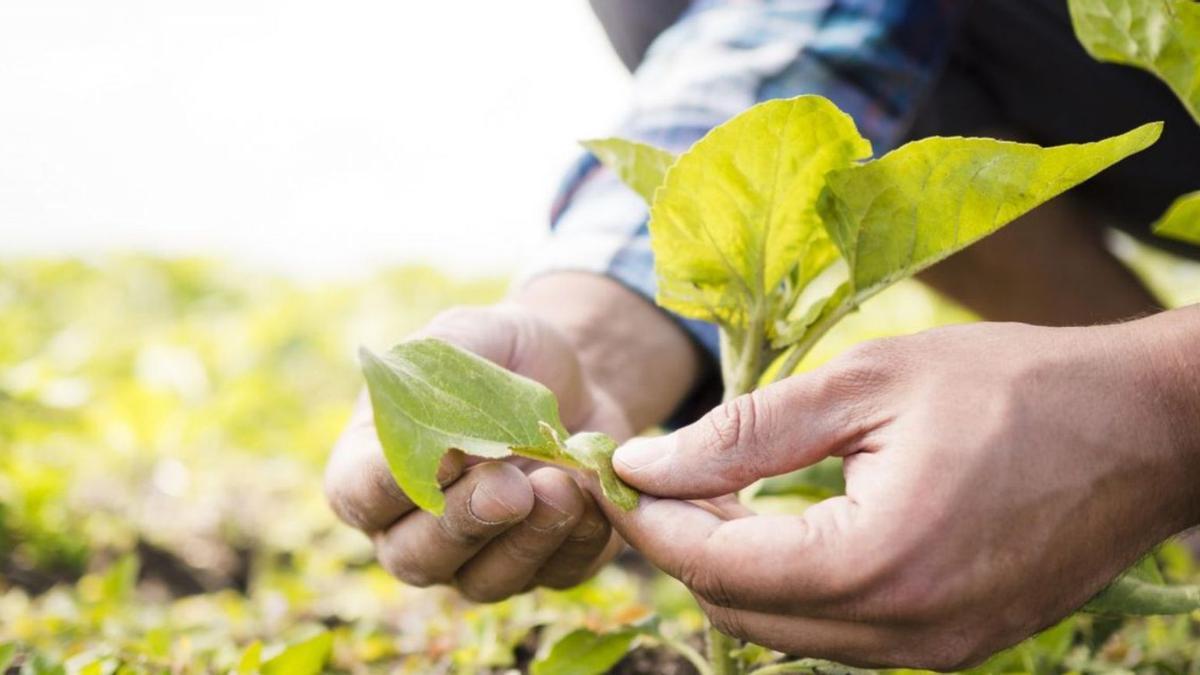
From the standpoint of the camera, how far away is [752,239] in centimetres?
97

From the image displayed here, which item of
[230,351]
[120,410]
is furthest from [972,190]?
[230,351]

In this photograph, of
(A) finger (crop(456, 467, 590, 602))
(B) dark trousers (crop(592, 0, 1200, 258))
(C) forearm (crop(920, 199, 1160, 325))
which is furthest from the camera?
(C) forearm (crop(920, 199, 1160, 325))

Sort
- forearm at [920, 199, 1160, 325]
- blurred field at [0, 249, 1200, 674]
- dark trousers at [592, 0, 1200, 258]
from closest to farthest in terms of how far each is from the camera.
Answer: blurred field at [0, 249, 1200, 674] → dark trousers at [592, 0, 1200, 258] → forearm at [920, 199, 1160, 325]

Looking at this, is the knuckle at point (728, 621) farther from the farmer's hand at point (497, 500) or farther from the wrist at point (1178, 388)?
the wrist at point (1178, 388)

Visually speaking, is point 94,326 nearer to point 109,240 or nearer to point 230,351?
point 230,351

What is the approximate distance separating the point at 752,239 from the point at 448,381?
328 millimetres

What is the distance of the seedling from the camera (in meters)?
0.82

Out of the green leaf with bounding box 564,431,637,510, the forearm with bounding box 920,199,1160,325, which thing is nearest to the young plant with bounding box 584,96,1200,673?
the green leaf with bounding box 564,431,637,510

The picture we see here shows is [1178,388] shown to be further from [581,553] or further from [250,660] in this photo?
[250,660]

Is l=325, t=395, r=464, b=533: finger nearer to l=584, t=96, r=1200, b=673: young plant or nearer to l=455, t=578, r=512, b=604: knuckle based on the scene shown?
l=455, t=578, r=512, b=604: knuckle

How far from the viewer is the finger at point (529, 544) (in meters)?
0.99

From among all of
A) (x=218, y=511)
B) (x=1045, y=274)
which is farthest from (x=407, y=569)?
(x=1045, y=274)

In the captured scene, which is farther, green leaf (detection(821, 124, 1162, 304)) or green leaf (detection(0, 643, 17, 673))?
green leaf (detection(0, 643, 17, 673))

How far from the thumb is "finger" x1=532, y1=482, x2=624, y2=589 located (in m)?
0.15
